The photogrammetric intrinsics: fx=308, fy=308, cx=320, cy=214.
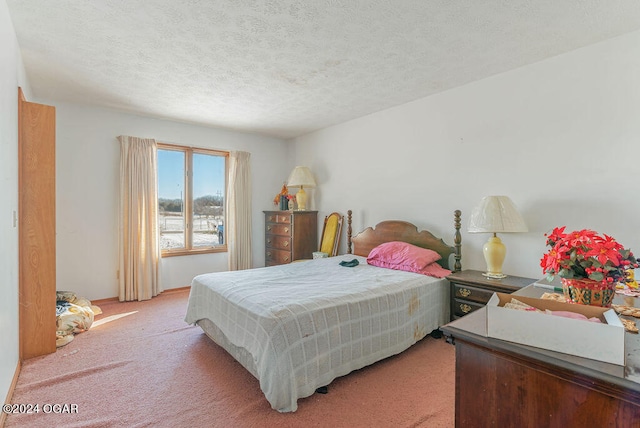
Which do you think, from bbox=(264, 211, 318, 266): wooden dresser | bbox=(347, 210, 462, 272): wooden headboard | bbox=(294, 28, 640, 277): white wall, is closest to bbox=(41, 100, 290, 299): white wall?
bbox=(264, 211, 318, 266): wooden dresser

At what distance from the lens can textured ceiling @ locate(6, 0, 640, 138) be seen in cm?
197

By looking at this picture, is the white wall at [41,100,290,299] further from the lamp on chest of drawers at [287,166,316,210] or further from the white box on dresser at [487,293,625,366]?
the white box on dresser at [487,293,625,366]

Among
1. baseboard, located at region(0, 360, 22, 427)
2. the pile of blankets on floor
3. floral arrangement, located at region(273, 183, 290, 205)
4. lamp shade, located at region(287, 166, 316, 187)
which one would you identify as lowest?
baseboard, located at region(0, 360, 22, 427)

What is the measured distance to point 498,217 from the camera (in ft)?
8.55

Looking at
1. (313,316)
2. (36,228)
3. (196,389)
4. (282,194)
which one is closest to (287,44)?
(313,316)

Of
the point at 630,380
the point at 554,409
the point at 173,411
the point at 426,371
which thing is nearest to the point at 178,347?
the point at 173,411

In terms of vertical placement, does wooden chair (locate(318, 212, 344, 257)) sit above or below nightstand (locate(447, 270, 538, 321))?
above

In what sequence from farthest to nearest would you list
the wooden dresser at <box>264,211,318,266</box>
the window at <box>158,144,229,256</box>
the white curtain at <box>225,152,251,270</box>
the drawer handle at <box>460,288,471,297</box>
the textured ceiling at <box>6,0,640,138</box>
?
the white curtain at <box>225,152,251,270</box>
the wooden dresser at <box>264,211,318,266</box>
the window at <box>158,144,229,256</box>
the drawer handle at <box>460,288,471,297</box>
the textured ceiling at <box>6,0,640,138</box>

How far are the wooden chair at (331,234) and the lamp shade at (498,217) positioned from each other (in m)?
2.11

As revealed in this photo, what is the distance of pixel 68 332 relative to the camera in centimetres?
290

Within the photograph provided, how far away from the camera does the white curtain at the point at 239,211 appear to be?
494cm

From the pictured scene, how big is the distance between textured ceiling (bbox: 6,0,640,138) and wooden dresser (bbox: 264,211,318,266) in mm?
1824

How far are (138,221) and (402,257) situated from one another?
342 centimetres

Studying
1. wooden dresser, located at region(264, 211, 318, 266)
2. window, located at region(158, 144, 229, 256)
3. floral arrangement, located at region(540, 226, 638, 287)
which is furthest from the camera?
wooden dresser, located at region(264, 211, 318, 266)
